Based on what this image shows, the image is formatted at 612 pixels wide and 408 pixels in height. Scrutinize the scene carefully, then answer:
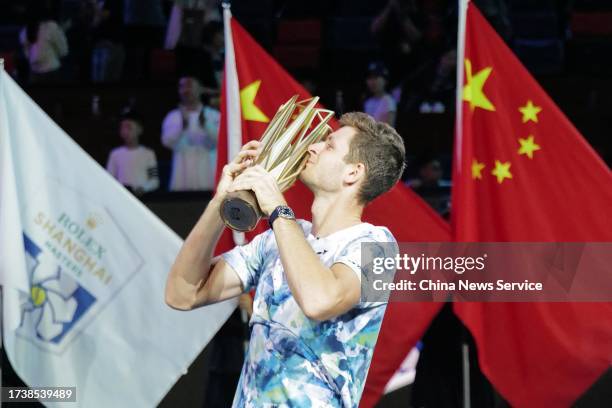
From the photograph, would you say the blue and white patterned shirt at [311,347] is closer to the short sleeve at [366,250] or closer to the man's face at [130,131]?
the short sleeve at [366,250]

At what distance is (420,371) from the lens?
5.97m

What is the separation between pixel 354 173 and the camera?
3383 mm

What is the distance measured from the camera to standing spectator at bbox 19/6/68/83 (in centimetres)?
1025

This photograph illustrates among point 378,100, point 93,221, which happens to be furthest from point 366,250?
point 378,100

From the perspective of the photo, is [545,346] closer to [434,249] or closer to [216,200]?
[434,249]

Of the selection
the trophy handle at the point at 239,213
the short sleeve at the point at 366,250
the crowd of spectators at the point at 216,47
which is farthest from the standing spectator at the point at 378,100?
the trophy handle at the point at 239,213

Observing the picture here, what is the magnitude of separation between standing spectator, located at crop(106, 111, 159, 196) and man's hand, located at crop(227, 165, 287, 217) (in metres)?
4.47

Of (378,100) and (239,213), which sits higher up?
(378,100)

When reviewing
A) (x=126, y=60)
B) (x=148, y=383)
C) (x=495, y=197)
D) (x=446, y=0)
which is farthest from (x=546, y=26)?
(x=148, y=383)

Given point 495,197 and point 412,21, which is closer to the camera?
point 495,197

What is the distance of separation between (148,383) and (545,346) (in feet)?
6.44

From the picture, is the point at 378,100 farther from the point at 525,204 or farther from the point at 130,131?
the point at 525,204

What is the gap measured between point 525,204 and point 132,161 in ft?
10.5

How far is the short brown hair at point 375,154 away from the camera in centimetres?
338
